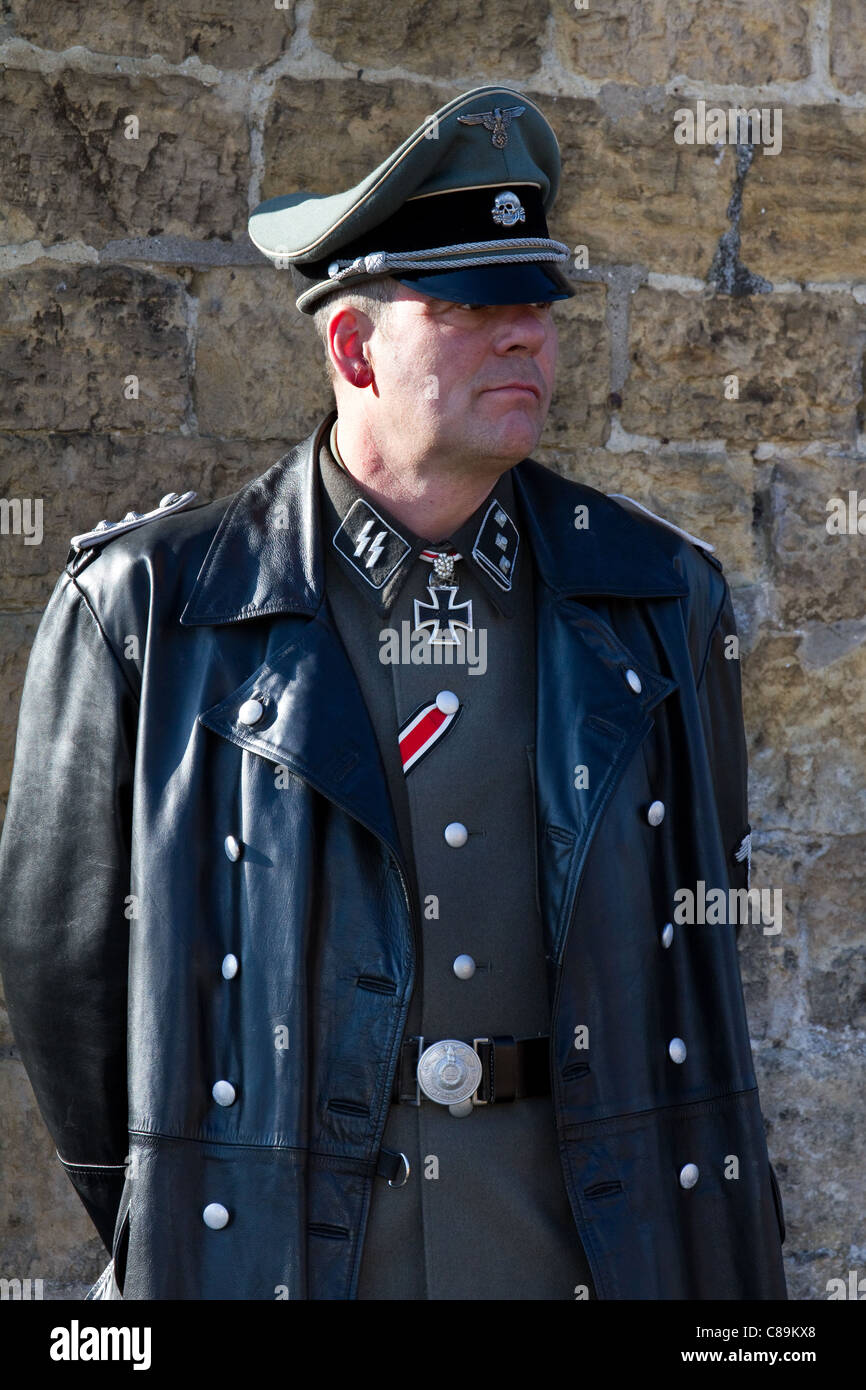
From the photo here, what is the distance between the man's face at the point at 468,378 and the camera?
2285 mm

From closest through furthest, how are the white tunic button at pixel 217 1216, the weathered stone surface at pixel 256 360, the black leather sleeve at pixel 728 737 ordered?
1. the white tunic button at pixel 217 1216
2. the black leather sleeve at pixel 728 737
3. the weathered stone surface at pixel 256 360

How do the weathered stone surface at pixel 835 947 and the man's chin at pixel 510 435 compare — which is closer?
the man's chin at pixel 510 435

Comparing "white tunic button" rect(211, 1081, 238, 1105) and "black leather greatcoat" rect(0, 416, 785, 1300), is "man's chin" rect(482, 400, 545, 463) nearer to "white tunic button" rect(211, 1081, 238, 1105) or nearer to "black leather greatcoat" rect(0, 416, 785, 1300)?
"black leather greatcoat" rect(0, 416, 785, 1300)

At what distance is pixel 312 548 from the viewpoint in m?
2.35

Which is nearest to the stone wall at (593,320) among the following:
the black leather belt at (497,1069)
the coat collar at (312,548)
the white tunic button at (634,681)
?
the coat collar at (312,548)

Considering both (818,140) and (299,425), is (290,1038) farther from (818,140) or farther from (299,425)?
(818,140)

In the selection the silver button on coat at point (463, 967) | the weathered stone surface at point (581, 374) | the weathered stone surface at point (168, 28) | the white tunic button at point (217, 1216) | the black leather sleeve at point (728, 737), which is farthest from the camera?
the weathered stone surface at point (581, 374)

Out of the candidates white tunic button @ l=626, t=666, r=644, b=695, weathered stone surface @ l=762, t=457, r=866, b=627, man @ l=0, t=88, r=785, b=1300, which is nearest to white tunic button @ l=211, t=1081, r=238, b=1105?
man @ l=0, t=88, r=785, b=1300

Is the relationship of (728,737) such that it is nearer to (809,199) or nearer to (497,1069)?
(497,1069)

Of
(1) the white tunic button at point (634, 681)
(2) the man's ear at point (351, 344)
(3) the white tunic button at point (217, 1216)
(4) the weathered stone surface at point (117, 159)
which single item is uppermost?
(4) the weathered stone surface at point (117, 159)

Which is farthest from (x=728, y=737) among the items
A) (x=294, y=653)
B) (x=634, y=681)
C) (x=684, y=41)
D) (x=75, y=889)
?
(x=684, y=41)

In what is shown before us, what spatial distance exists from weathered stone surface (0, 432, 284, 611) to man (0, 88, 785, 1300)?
1.68 ft

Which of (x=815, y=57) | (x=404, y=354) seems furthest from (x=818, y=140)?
(x=404, y=354)

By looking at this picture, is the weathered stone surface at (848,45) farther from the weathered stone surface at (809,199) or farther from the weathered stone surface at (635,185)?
the weathered stone surface at (635,185)
